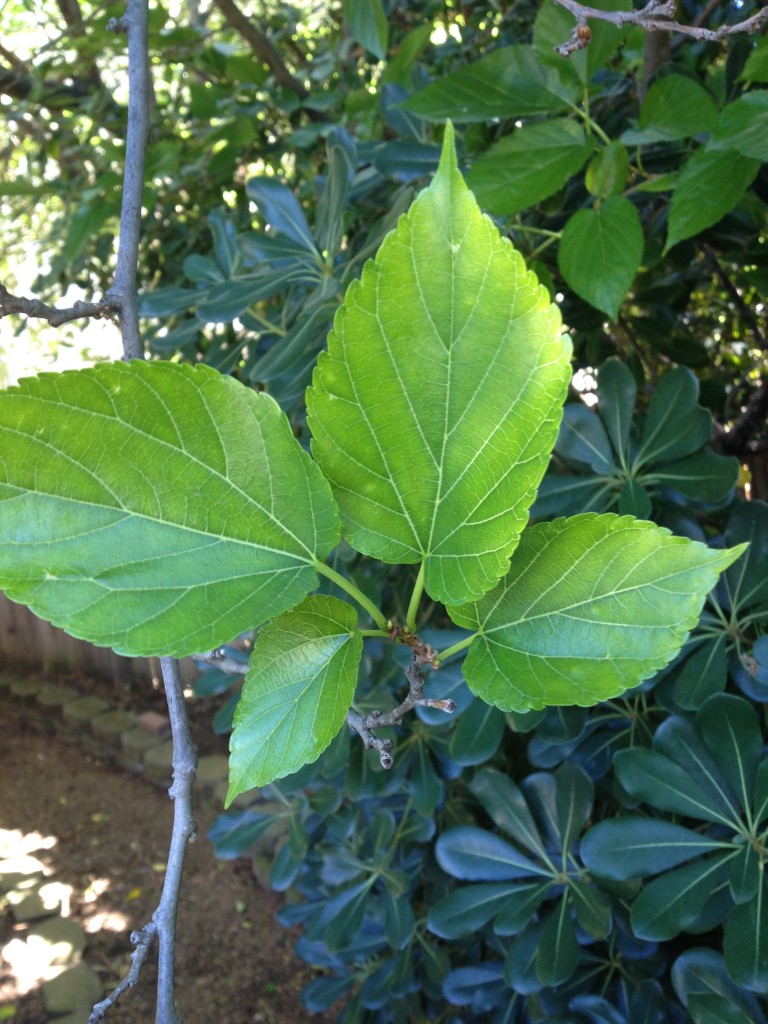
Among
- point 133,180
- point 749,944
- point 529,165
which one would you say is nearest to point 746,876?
point 749,944

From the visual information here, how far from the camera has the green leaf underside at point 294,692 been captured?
342 millimetres

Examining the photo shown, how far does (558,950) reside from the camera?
101 cm

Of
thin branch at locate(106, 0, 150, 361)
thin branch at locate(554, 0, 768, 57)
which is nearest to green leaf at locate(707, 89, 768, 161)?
thin branch at locate(554, 0, 768, 57)

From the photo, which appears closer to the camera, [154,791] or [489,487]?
[489,487]

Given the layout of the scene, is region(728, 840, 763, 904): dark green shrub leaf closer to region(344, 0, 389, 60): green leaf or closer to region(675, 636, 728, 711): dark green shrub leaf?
region(675, 636, 728, 711): dark green shrub leaf

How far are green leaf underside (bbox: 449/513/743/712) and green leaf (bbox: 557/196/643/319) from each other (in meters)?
0.45

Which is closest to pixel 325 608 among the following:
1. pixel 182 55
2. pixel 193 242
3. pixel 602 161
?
pixel 602 161

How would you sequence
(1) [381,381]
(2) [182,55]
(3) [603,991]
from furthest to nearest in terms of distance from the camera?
(2) [182,55] < (3) [603,991] < (1) [381,381]

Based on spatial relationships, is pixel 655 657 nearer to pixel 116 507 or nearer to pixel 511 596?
pixel 511 596

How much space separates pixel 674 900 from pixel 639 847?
0.06 m

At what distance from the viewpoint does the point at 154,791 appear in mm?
3221

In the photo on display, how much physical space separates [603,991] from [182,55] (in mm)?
1851

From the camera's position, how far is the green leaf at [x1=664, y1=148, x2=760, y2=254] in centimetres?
73

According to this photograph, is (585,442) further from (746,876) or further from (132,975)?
(132,975)
